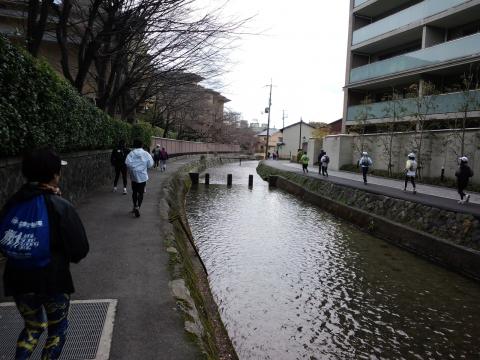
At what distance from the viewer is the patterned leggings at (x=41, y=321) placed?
2.69 metres

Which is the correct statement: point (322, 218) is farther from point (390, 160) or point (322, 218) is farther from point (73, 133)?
point (73, 133)

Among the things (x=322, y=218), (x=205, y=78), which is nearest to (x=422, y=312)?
(x=322, y=218)

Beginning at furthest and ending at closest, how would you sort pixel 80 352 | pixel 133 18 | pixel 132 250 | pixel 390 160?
pixel 390 160, pixel 133 18, pixel 132 250, pixel 80 352

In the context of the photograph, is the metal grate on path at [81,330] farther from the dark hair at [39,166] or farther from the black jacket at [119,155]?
the black jacket at [119,155]

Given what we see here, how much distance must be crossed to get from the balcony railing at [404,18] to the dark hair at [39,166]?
2261 centimetres

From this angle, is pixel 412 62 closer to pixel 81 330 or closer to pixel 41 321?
pixel 81 330

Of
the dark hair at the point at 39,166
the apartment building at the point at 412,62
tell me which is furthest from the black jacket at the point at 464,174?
the dark hair at the point at 39,166

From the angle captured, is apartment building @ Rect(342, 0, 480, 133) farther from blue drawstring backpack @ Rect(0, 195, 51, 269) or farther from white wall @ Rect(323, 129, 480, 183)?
blue drawstring backpack @ Rect(0, 195, 51, 269)

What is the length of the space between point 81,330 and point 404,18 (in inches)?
1002

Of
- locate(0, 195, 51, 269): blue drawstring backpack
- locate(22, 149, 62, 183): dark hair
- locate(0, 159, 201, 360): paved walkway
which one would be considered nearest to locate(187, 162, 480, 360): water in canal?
locate(0, 159, 201, 360): paved walkway

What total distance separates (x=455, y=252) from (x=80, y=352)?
8.89 meters

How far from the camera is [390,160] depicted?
21328 mm

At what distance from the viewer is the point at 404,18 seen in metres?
23.3

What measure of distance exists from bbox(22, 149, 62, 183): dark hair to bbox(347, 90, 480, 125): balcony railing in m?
18.1
